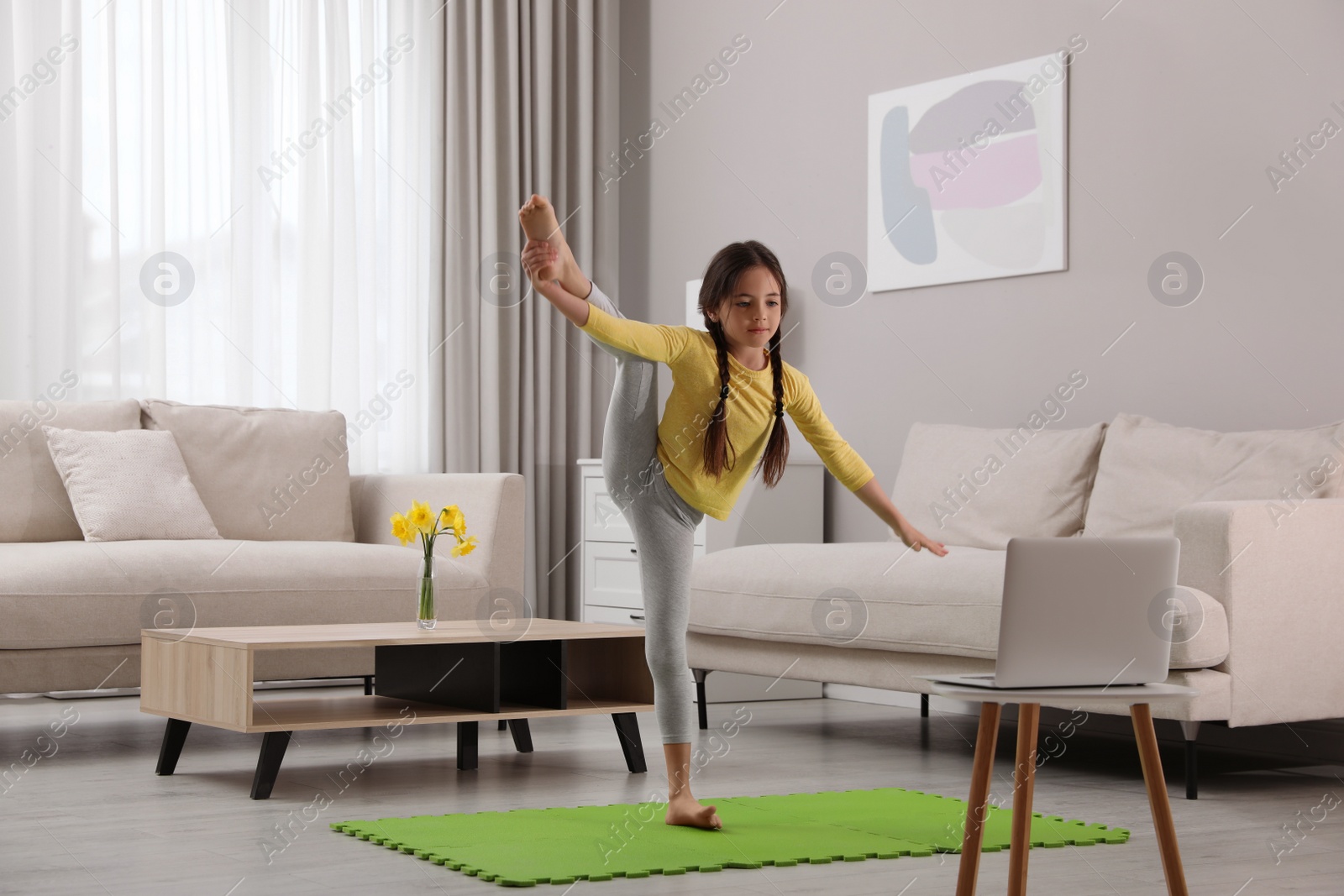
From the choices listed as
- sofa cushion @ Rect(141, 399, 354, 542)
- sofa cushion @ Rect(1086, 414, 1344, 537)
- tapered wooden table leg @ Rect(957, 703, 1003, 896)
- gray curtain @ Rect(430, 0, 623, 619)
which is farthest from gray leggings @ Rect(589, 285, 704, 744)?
gray curtain @ Rect(430, 0, 623, 619)

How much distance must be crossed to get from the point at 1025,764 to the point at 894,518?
64 centimetres

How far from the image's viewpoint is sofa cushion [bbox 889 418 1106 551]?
3.86 meters

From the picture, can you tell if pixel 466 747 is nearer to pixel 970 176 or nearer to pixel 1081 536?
pixel 1081 536

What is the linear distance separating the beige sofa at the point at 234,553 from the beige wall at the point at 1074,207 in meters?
1.42

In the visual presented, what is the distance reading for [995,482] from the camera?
4.02 metres

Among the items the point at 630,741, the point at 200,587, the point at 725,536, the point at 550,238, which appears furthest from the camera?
the point at 725,536

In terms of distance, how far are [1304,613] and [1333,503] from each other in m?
0.24

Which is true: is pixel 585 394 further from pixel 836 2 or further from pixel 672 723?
pixel 672 723

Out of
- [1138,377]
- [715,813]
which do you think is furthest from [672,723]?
[1138,377]

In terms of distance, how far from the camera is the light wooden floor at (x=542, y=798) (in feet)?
7.11

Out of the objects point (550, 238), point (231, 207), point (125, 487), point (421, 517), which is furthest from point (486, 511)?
point (550, 238)

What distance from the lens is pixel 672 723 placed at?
2504 millimetres

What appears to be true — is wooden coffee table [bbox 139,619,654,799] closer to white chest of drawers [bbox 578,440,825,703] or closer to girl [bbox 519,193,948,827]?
girl [bbox 519,193,948,827]

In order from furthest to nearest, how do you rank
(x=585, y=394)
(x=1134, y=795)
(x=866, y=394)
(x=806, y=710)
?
(x=585, y=394)
(x=866, y=394)
(x=806, y=710)
(x=1134, y=795)
